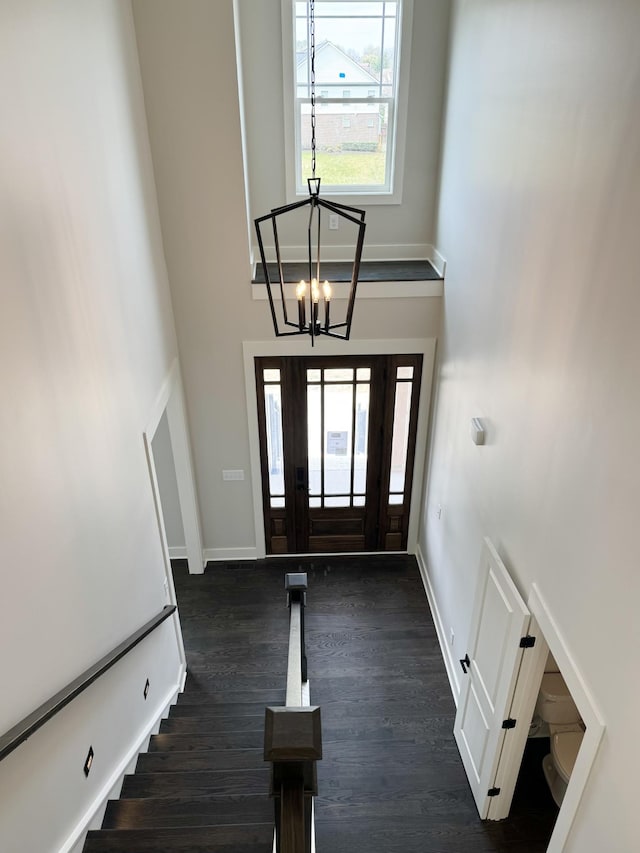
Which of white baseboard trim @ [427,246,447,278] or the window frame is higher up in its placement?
the window frame

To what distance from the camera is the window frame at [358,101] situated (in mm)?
4910

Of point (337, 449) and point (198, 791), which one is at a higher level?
point (337, 449)

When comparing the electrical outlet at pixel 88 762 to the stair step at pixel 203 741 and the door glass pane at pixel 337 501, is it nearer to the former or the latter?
the stair step at pixel 203 741

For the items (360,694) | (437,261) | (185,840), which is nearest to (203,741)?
(185,840)

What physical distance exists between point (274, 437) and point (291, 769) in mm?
4443

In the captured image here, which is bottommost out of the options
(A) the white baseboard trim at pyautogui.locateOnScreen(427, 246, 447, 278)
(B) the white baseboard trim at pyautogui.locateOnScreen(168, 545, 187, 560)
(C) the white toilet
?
(B) the white baseboard trim at pyautogui.locateOnScreen(168, 545, 187, 560)

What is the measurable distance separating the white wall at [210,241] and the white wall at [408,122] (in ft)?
0.57

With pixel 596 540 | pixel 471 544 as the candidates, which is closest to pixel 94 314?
pixel 596 540

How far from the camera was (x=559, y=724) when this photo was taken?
401 cm

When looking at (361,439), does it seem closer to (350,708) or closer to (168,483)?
(168,483)

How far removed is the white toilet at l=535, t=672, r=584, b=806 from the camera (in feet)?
12.8

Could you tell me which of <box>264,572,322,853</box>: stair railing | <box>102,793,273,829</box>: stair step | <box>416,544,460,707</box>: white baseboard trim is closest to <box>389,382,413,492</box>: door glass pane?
<box>416,544,460,707</box>: white baseboard trim

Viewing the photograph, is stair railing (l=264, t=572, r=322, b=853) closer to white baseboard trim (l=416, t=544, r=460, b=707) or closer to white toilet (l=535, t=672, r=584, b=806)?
white toilet (l=535, t=672, r=584, b=806)

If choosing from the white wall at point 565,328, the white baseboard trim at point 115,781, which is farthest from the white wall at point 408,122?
the white baseboard trim at point 115,781
